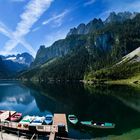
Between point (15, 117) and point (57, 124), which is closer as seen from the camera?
point (57, 124)

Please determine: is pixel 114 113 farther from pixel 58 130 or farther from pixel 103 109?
pixel 58 130

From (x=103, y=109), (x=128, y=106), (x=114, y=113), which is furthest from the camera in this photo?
(x=128, y=106)

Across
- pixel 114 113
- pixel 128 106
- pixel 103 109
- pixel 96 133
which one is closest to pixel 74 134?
pixel 96 133

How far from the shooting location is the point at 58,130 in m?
65.7

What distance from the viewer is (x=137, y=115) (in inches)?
4063

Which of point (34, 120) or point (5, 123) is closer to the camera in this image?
point (5, 123)

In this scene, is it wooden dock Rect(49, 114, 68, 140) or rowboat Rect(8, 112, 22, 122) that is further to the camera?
rowboat Rect(8, 112, 22, 122)

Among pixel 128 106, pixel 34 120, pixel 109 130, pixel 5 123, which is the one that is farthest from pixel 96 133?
pixel 128 106

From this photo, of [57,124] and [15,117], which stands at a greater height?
[15,117]

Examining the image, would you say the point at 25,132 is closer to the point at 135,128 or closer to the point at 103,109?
the point at 135,128

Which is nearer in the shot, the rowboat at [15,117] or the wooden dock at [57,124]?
the wooden dock at [57,124]

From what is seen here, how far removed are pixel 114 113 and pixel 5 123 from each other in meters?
50.8

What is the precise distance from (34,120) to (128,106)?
190 feet

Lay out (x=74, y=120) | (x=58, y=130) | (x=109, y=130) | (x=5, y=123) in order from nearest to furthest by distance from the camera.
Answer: (x=58, y=130)
(x=5, y=123)
(x=109, y=130)
(x=74, y=120)
